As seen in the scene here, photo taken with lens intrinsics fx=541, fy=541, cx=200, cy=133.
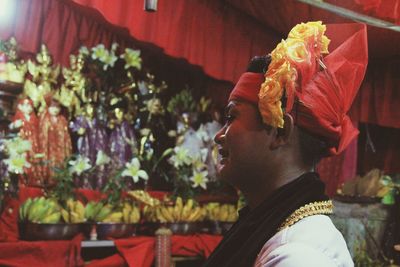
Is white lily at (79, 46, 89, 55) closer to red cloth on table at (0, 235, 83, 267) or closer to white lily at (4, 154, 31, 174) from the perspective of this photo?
white lily at (4, 154, 31, 174)

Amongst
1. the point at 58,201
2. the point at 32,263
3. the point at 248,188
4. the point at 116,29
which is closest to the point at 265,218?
the point at 248,188

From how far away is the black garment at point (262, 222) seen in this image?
1105 mm

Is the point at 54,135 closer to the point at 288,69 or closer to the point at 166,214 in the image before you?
the point at 166,214

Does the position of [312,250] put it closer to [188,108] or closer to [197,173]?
[197,173]

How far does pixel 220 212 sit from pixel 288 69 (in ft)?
9.62

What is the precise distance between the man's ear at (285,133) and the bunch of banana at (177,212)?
2397mm

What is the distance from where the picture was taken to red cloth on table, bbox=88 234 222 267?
3148 mm

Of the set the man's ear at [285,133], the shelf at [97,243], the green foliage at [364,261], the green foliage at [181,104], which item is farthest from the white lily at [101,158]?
the man's ear at [285,133]

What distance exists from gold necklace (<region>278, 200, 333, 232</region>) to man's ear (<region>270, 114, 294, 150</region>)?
152 mm

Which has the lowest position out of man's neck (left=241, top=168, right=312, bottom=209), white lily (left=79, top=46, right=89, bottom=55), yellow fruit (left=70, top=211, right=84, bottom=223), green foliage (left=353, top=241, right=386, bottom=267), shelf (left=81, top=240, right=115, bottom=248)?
green foliage (left=353, top=241, right=386, bottom=267)

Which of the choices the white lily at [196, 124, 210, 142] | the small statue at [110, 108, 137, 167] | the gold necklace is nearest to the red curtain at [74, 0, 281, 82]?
the white lily at [196, 124, 210, 142]

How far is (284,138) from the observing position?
3.97ft

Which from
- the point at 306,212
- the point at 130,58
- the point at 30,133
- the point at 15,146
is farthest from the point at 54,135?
the point at 306,212

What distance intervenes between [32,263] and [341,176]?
3.10 m
